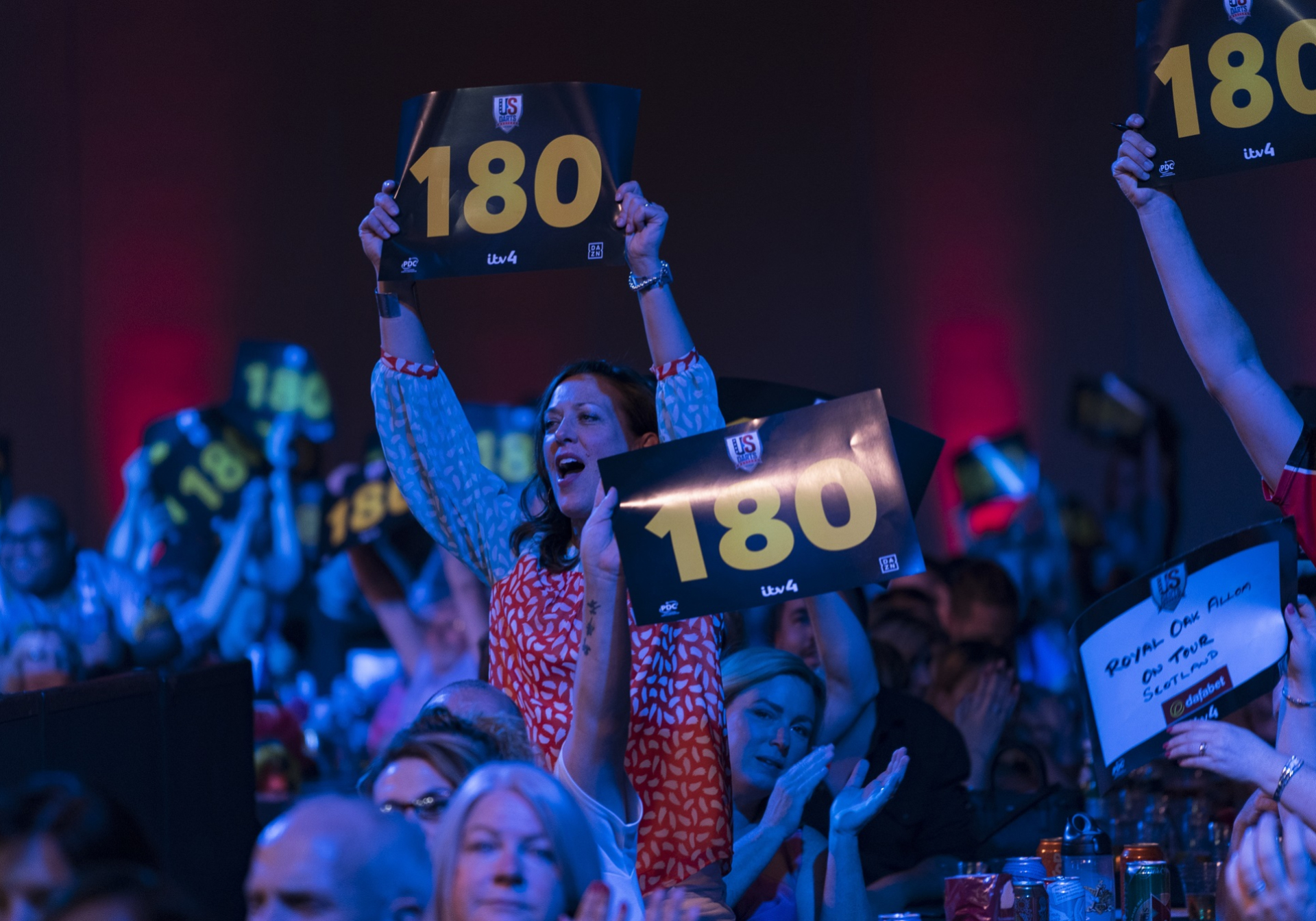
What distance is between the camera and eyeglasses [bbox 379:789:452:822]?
173 centimetres

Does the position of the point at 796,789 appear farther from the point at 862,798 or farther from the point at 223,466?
the point at 223,466

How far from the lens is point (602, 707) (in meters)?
2.04

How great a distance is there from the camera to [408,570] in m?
7.18

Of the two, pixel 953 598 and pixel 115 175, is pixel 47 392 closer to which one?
pixel 115 175

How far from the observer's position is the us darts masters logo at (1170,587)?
2.04 metres

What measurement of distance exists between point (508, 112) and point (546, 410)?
1.78ft

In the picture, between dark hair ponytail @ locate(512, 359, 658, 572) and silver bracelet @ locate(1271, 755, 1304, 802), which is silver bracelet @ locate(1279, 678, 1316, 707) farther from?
dark hair ponytail @ locate(512, 359, 658, 572)

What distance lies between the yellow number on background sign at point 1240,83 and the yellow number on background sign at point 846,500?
85 cm

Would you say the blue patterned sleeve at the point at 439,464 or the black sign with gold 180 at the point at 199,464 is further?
the black sign with gold 180 at the point at 199,464

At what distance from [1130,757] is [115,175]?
730 cm

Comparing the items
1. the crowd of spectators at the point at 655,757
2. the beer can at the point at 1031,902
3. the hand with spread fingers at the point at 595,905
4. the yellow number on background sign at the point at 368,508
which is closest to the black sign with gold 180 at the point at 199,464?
the yellow number on background sign at the point at 368,508

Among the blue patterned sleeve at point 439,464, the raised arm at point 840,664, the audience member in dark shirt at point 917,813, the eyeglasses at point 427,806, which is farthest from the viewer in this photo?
the audience member in dark shirt at point 917,813

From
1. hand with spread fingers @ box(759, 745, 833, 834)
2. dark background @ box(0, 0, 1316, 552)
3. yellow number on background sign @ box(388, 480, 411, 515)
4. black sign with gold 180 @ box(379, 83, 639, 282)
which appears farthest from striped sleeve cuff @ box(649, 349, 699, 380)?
dark background @ box(0, 0, 1316, 552)

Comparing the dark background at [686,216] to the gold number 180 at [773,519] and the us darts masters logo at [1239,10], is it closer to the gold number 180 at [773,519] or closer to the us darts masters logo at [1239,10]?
the us darts masters logo at [1239,10]
